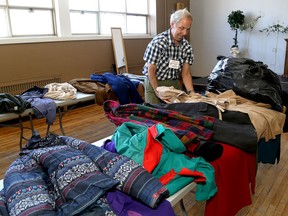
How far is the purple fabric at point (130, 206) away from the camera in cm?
84

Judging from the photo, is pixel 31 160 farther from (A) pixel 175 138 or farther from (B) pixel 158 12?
(B) pixel 158 12

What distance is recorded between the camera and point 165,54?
6.82 ft

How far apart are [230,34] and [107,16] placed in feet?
10.2

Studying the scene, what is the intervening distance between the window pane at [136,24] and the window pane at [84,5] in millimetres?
986

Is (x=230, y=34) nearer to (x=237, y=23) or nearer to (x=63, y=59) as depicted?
(x=237, y=23)

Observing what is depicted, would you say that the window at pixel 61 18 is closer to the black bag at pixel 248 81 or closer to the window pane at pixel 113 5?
the window pane at pixel 113 5

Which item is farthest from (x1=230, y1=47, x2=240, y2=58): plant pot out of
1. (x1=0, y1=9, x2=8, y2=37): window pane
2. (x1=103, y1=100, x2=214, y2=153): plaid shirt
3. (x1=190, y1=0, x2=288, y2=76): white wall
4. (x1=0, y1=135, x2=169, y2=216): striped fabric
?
(x1=0, y1=135, x2=169, y2=216): striped fabric

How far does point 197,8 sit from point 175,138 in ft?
21.0

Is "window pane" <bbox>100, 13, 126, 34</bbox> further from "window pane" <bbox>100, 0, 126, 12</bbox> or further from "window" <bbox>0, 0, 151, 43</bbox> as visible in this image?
"window pane" <bbox>100, 0, 126, 12</bbox>

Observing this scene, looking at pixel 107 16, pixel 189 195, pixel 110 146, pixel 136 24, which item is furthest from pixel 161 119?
pixel 136 24

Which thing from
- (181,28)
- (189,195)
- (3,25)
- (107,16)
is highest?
(107,16)

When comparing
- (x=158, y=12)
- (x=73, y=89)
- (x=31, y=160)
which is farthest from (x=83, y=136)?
(x=158, y=12)

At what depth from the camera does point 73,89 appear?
263 cm

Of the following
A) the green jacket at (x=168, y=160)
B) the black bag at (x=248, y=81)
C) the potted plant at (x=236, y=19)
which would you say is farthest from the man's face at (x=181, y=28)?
the potted plant at (x=236, y=19)
